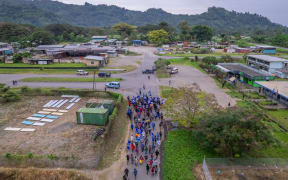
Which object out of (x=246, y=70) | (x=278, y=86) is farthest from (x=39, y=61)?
(x=278, y=86)

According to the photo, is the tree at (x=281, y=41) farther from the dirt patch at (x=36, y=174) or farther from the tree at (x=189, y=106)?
the dirt patch at (x=36, y=174)

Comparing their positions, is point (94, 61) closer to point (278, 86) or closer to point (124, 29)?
point (278, 86)

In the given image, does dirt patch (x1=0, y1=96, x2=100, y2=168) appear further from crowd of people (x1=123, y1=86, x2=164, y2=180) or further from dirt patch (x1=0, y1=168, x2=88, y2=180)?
crowd of people (x1=123, y1=86, x2=164, y2=180)

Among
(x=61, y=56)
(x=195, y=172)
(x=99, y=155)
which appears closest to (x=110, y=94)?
(x=99, y=155)

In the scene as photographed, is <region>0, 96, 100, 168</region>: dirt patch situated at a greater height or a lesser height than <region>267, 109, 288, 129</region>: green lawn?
lesser

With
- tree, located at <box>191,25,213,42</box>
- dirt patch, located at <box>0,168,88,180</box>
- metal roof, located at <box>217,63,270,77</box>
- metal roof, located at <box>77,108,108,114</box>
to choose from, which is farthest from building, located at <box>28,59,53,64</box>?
tree, located at <box>191,25,213,42</box>
